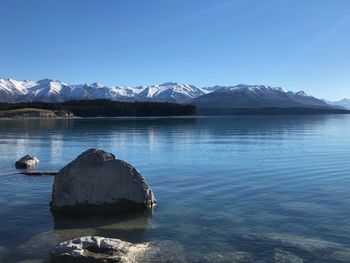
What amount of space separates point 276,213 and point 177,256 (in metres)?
8.05

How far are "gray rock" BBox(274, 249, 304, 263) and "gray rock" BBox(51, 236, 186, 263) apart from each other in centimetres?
339

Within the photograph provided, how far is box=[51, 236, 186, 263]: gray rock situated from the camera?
16844 millimetres

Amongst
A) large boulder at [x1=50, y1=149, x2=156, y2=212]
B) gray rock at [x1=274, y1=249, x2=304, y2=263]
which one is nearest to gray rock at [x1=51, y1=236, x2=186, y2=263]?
gray rock at [x1=274, y1=249, x2=304, y2=263]

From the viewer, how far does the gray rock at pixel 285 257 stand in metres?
17.1

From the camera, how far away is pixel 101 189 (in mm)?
25281

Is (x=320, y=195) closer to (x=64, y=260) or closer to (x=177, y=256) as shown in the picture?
(x=177, y=256)

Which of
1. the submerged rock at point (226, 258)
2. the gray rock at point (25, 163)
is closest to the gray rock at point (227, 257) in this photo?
the submerged rock at point (226, 258)

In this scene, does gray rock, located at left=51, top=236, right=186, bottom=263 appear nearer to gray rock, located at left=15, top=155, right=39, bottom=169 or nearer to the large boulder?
the large boulder

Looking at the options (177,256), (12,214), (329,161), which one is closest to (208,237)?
(177,256)

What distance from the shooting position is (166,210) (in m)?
25.3

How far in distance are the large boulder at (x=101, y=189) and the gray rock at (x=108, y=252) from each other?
6827mm

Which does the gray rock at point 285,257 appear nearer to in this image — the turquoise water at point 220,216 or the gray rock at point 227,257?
the turquoise water at point 220,216

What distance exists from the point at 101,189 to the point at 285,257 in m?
11.1

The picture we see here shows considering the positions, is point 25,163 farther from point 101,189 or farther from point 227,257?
point 227,257
